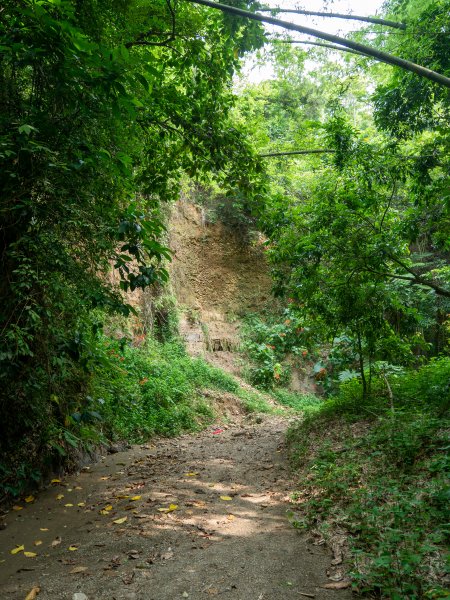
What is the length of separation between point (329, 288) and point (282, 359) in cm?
1191

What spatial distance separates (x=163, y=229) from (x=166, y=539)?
3018 millimetres

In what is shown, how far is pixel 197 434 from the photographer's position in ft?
32.5

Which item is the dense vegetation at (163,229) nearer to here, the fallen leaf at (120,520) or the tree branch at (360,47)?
the tree branch at (360,47)

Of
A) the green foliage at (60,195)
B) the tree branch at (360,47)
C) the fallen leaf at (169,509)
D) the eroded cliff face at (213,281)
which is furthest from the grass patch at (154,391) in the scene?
the tree branch at (360,47)

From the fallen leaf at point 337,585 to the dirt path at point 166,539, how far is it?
55 millimetres

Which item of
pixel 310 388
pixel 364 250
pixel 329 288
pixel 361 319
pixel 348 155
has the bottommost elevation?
pixel 310 388

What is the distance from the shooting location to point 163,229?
4.41 metres

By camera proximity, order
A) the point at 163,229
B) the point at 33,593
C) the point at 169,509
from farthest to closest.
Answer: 1. the point at 169,509
2. the point at 163,229
3. the point at 33,593

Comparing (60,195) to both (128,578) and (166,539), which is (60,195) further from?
(166,539)

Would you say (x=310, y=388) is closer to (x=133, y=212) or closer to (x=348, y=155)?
(x=348, y=155)

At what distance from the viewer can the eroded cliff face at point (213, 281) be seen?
692 inches

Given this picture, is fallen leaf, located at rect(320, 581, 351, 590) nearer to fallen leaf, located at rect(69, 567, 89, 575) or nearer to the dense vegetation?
the dense vegetation

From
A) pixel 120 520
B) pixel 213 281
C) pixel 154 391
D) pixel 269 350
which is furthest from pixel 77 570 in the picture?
pixel 213 281

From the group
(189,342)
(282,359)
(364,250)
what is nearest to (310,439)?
(364,250)
